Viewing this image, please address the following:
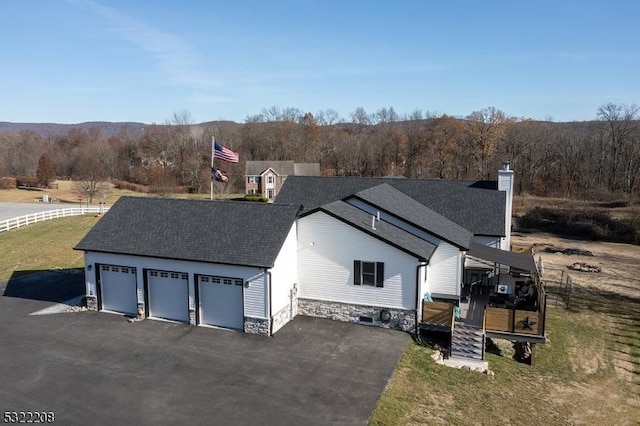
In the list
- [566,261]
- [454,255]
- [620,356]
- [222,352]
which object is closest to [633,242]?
[566,261]

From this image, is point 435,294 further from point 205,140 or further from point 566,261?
point 205,140

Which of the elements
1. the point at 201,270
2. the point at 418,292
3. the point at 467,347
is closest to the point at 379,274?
the point at 418,292

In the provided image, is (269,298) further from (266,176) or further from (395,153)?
(395,153)

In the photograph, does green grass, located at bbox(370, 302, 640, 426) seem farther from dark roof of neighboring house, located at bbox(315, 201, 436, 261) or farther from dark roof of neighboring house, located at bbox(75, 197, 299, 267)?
dark roof of neighboring house, located at bbox(75, 197, 299, 267)

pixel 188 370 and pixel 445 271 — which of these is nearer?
pixel 188 370

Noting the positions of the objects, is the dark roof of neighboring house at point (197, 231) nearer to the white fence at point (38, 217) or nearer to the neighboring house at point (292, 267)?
the neighboring house at point (292, 267)

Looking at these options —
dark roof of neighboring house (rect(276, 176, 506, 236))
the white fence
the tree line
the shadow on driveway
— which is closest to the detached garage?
the shadow on driveway
